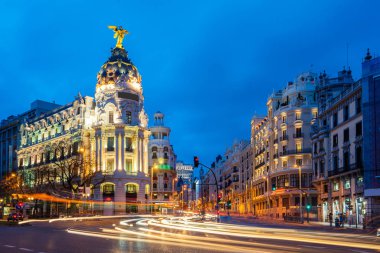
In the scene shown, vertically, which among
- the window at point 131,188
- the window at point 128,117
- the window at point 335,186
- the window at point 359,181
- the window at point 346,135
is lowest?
the window at point 131,188

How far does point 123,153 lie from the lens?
94250 millimetres

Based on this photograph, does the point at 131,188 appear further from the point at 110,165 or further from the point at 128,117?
the point at 128,117

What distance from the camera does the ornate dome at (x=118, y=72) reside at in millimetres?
96062

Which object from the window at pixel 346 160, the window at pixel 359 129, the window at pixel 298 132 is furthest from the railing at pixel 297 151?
the window at pixel 359 129

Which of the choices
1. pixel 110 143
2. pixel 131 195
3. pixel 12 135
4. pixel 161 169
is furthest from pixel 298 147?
pixel 12 135

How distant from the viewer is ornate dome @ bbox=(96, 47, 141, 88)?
96.1 meters

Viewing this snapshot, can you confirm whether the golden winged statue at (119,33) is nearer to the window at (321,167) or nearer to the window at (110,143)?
the window at (110,143)

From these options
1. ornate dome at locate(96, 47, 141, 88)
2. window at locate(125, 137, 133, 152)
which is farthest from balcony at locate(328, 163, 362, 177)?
ornate dome at locate(96, 47, 141, 88)

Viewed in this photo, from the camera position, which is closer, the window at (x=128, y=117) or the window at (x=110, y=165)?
the window at (x=110, y=165)

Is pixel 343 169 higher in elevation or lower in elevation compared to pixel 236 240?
higher

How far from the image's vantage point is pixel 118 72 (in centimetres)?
9688

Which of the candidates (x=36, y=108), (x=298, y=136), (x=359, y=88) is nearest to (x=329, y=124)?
(x=359, y=88)

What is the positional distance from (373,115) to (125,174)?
182 ft

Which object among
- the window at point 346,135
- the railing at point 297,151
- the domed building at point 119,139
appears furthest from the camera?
the domed building at point 119,139
